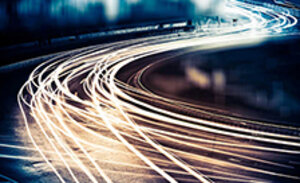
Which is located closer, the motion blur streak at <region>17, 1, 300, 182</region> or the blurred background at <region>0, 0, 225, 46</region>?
the motion blur streak at <region>17, 1, 300, 182</region>

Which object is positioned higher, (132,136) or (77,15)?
(77,15)

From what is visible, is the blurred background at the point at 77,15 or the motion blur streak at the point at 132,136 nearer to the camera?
the motion blur streak at the point at 132,136

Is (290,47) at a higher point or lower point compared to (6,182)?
higher

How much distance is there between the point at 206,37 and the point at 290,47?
568 cm

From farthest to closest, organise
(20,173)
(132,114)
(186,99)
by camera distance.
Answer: (186,99), (132,114), (20,173)

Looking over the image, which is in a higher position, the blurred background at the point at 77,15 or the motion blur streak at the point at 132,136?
the blurred background at the point at 77,15

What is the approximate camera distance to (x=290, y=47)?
19.7 meters

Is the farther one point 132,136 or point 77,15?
point 77,15

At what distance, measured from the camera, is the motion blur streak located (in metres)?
7.44

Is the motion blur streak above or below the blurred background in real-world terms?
below

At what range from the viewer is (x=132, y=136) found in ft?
30.4

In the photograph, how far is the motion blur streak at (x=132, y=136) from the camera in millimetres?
7438

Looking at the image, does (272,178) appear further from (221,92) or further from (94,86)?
(94,86)

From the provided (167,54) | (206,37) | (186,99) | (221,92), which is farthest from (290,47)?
(186,99)
